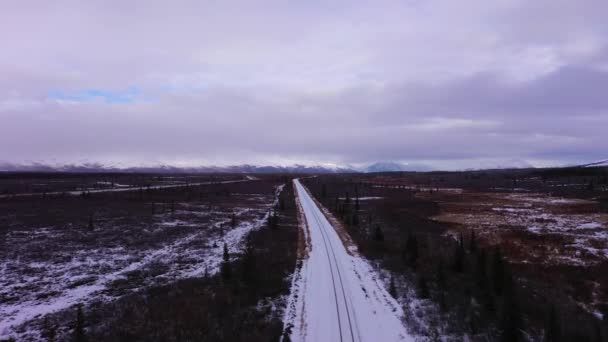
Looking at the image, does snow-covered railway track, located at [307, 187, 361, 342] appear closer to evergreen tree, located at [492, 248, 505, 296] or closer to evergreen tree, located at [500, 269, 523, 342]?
evergreen tree, located at [500, 269, 523, 342]

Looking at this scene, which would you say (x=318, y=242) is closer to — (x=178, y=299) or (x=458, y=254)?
(x=458, y=254)

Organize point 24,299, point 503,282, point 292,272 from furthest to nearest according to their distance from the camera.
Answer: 1. point 292,272
2. point 503,282
3. point 24,299

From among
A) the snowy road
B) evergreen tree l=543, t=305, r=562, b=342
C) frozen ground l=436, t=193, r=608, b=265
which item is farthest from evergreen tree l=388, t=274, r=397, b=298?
frozen ground l=436, t=193, r=608, b=265

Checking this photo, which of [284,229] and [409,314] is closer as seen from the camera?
[409,314]

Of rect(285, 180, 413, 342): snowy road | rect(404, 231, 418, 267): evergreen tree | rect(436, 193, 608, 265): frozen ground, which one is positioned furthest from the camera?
rect(436, 193, 608, 265): frozen ground

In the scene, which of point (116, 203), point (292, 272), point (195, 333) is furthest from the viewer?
point (116, 203)

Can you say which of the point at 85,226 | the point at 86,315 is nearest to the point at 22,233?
the point at 85,226

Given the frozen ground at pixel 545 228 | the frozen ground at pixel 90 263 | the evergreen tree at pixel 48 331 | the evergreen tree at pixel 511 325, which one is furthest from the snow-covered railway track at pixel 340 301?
the frozen ground at pixel 545 228
